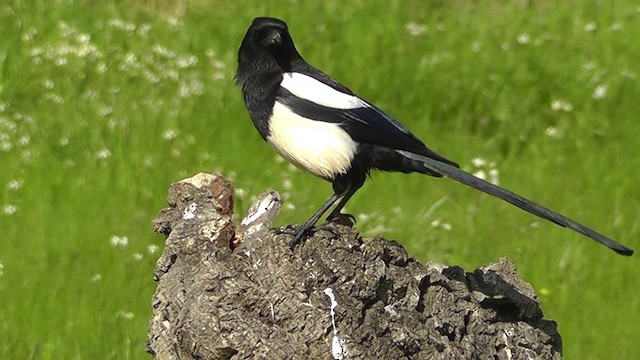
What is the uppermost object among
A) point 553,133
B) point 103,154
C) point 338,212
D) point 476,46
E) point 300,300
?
point 476,46

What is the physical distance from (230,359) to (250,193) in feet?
11.3

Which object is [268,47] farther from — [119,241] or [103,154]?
[103,154]

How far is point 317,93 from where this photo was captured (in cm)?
435

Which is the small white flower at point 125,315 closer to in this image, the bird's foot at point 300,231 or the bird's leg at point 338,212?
the bird's leg at point 338,212

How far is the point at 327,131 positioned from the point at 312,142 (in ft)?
0.21

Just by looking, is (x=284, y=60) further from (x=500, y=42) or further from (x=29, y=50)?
(x=500, y=42)

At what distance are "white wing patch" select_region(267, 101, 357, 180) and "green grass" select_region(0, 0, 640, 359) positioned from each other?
1.47 m

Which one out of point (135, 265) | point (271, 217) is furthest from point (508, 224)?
point (271, 217)

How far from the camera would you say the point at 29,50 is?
28.0 ft

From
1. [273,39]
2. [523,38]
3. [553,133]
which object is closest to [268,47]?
[273,39]

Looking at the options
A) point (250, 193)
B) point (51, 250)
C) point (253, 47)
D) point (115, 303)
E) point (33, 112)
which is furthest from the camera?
point (33, 112)

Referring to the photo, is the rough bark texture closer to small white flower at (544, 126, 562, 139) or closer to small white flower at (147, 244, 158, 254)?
small white flower at (147, 244, 158, 254)

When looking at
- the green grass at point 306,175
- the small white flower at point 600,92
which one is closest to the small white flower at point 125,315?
the green grass at point 306,175

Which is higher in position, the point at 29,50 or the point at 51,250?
the point at 29,50
